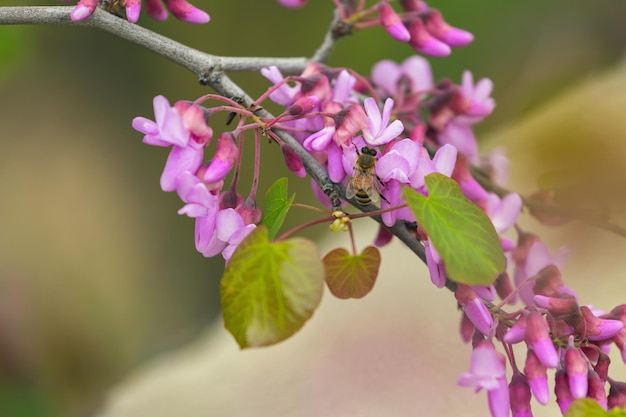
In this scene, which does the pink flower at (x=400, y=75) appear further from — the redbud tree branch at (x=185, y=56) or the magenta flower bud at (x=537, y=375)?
the magenta flower bud at (x=537, y=375)

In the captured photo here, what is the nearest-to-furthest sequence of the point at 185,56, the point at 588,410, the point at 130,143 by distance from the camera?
the point at 588,410 → the point at 185,56 → the point at 130,143

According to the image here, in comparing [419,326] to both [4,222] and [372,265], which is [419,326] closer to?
[372,265]

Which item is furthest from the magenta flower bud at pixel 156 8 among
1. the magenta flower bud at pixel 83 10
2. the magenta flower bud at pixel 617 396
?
the magenta flower bud at pixel 617 396

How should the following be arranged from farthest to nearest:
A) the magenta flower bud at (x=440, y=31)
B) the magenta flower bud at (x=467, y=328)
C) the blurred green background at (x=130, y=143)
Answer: the blurred green background at (x=130, y=143) → the magenta flower bud at (x=440, y=31) → the magenta flower bud at (x=467, y=328)

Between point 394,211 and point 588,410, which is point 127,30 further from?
point 588,410

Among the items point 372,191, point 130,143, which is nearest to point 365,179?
point 372,191

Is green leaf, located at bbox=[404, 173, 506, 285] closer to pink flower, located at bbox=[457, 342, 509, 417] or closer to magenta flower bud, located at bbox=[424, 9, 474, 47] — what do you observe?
pink flower, located at bbox=[457, 342, 509, 417]
